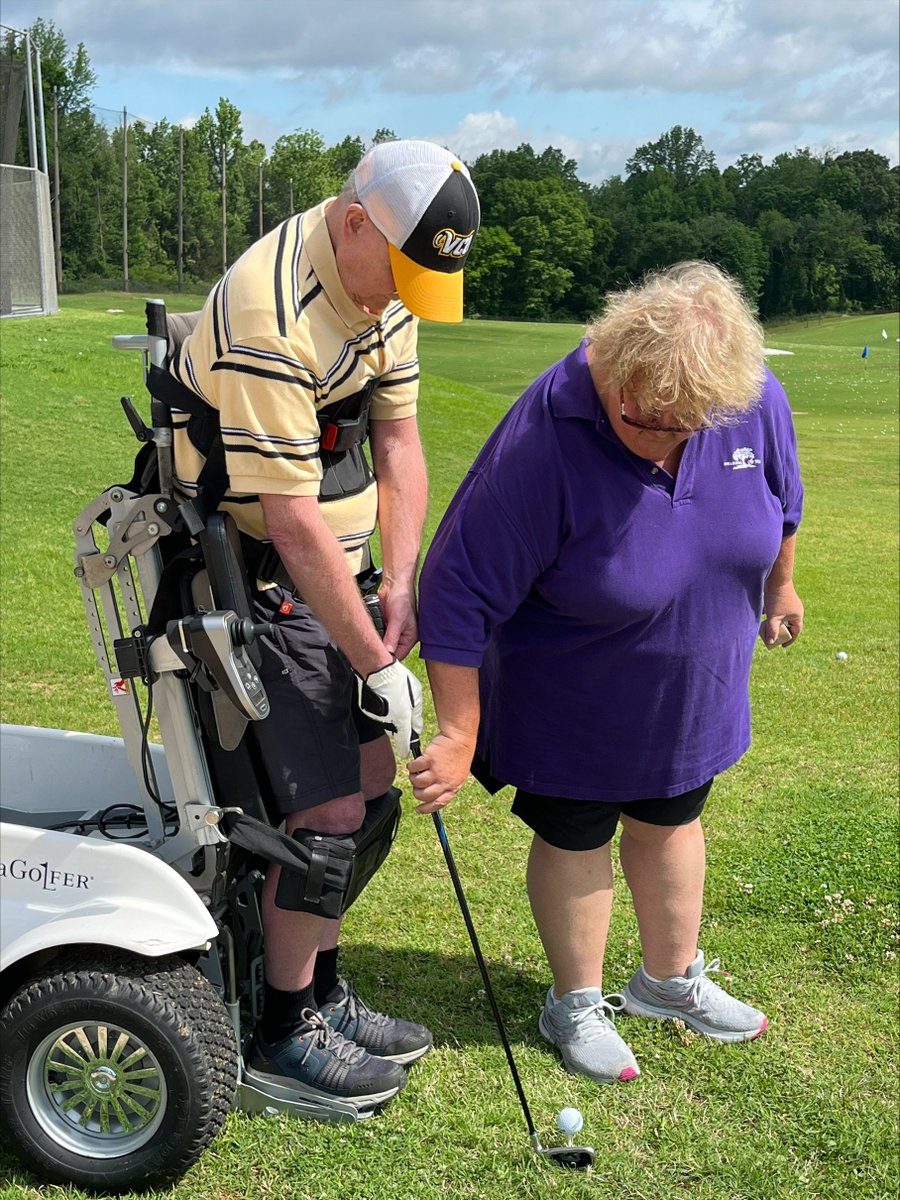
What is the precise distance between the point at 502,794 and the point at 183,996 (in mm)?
2538

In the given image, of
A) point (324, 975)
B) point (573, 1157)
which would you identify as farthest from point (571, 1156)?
point (324, 975)

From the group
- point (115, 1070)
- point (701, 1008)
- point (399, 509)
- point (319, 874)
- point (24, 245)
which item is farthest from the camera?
point (24, 245)

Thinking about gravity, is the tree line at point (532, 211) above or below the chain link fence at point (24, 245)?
above

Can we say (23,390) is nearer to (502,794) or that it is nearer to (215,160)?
(502,794)

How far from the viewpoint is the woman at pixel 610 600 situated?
→ 2.59m

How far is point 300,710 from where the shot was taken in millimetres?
2658

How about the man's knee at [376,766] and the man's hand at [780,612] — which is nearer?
the man's knee at [376,766]

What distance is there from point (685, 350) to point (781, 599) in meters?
1.17

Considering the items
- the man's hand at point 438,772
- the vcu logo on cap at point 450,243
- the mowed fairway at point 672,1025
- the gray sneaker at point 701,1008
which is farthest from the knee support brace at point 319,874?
the vcu logo on cap at point 450,243

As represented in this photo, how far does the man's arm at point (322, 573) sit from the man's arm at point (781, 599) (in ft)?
4.18

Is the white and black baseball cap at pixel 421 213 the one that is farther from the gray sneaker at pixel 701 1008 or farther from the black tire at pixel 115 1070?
the gray sneaker at pixel 701 1008

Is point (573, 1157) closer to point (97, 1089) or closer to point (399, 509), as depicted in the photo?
point (97, 1089)

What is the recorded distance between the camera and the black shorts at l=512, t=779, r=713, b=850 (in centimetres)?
304

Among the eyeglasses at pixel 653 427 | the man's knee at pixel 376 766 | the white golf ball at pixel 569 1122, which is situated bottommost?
the white golf ball at pixel 569 1122
